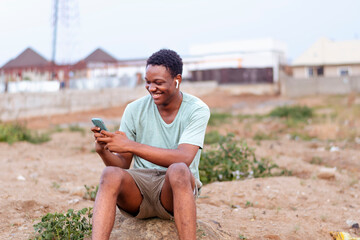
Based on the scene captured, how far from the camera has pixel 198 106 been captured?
3.05 m

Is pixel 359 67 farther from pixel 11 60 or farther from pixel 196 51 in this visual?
pixel 11 60

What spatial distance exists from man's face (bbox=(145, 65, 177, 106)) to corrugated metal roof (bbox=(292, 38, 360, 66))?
100ft

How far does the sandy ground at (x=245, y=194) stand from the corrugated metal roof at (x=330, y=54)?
1006 inches

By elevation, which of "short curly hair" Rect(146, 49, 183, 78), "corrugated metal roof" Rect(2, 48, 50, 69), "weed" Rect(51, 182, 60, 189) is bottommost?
"weed" Rect(51, 182, 60, 189)

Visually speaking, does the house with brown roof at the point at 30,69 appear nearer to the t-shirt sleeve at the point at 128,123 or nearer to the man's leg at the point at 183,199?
the t-shirt sleeve at the point at 128,123

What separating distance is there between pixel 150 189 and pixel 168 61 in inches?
33.7

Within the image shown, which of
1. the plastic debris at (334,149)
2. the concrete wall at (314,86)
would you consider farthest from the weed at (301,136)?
the concrete wall at (314,86)

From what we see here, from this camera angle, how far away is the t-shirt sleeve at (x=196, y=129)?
2885mm

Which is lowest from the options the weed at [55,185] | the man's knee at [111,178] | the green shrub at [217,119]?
the weed at [55,185]

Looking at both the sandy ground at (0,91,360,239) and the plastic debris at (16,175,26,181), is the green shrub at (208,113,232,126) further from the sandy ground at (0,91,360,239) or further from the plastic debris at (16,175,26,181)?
the plastic debris at (16,175,26,181)

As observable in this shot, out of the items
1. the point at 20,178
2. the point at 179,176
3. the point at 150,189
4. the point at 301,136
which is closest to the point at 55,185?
the point at 20,178

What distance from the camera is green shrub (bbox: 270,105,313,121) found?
13.4 m

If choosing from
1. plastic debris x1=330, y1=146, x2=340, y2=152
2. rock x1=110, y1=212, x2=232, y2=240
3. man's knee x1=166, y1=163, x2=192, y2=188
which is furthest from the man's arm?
plastic debris x1=330, y1=146, x2=340, y2=152

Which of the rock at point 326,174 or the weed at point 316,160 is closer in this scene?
the rock at point 326,174
